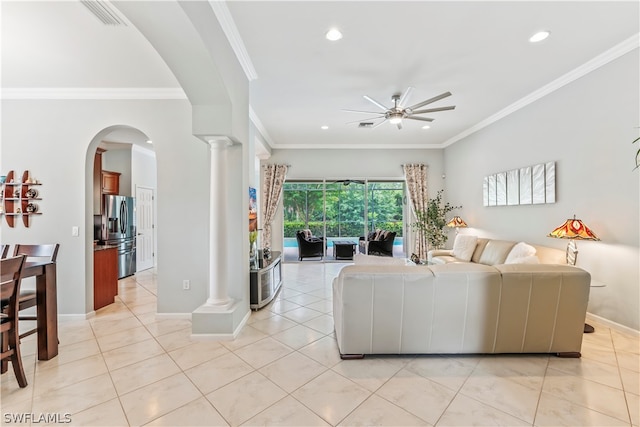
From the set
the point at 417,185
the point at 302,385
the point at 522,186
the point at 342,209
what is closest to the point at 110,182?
the point at 342,209

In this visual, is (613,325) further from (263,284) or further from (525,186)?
(263,284)

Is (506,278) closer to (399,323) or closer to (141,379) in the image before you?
(399,323)

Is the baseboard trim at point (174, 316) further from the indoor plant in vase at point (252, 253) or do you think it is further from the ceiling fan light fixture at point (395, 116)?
the ceiling fan light fixture at point (395, 116)

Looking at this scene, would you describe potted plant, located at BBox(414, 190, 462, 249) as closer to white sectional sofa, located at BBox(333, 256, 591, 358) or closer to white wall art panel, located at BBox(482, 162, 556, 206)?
white wall art panel, located at BBox(482, 162, 556, 206)

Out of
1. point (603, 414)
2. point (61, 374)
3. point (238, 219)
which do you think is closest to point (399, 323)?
point (603, 414)

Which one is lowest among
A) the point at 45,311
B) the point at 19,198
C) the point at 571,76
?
the point at 45,311

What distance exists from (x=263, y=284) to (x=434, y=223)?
4.62 meters

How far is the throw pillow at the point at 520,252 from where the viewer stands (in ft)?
13.1

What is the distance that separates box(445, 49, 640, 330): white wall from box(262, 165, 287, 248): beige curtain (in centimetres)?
504

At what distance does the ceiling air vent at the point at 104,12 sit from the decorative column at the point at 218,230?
122cm

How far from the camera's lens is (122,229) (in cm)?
566

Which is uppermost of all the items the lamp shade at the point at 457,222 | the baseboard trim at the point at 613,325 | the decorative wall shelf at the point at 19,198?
the decorative wall shelf at the point at 19,198

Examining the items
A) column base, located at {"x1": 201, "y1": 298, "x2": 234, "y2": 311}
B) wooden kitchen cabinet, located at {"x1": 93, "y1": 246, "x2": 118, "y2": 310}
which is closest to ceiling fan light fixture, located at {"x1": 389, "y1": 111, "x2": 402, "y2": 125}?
column base, located at {"x1": 201, "y1": 298, "x2": 234, "y2": 311}

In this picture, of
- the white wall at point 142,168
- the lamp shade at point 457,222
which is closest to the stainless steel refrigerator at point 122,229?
the white wall at point 142,168
